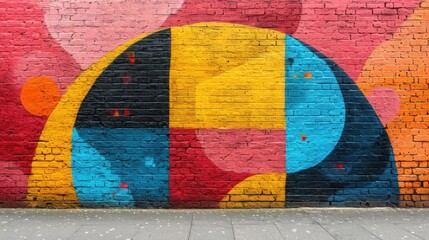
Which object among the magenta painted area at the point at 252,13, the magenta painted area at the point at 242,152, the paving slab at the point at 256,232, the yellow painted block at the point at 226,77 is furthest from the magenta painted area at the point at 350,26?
the paving slab at the point at 256,232

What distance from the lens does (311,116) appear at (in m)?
6.19

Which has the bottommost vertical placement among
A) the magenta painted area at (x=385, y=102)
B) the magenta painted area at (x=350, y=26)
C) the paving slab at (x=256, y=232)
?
the paving slab at (x=256, y=232)

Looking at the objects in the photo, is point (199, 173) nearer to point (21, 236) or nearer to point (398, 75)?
point (21, 236)

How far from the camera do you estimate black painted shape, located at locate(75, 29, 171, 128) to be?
20.2 ft

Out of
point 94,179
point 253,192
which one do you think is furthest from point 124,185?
point 253,192

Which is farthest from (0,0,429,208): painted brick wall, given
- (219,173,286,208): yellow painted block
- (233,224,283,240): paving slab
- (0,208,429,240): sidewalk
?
(233,224,283,240): paving slab

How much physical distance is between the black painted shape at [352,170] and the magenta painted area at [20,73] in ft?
13.4

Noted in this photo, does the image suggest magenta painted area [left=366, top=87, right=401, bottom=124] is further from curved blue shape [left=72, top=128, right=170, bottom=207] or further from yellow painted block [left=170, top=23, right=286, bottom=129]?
curved blue shape [left=72, top=128, right=170, bottom=207]

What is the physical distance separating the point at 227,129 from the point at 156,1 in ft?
7.59

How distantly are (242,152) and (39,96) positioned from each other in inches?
130

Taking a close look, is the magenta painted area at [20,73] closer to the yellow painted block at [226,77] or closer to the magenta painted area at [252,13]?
the yellow painted block at [226,77]

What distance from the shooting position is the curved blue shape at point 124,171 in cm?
616

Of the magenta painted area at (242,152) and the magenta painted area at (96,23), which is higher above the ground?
the magenta painted area at (96,23)

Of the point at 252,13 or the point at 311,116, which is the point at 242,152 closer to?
the point at 311,116
